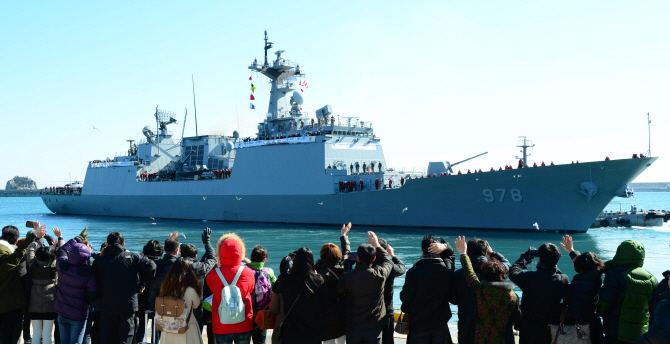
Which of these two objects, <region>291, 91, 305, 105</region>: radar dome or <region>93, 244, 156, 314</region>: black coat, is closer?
<region>93, 244, 156, 314</region>: black coat

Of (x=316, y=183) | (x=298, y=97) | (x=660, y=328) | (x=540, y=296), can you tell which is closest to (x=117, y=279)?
(x=540, y=296)

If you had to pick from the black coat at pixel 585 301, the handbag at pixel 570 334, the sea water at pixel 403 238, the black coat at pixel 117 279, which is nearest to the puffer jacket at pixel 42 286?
the black coat at pixel 117 279

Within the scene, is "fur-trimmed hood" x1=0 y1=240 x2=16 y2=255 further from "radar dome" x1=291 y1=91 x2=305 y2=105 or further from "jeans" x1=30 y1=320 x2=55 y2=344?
"radar dome" x1=291 y1=91 x2=305 y2=105

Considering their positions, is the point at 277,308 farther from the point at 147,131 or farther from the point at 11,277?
the point at 147,131

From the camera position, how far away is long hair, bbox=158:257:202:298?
3.66m

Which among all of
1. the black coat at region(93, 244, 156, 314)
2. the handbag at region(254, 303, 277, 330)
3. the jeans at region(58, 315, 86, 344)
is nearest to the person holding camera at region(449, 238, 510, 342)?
the handbag at region(254, 303, 277, 330)

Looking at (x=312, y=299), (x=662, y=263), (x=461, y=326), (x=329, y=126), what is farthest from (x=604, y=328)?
(x=329, y=126)

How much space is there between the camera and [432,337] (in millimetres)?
3865

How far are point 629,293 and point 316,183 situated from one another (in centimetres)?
2030

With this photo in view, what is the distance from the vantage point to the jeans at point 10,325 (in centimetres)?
466

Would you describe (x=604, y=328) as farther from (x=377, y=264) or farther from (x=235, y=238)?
(x=235, y=238)

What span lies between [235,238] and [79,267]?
1.43 meters

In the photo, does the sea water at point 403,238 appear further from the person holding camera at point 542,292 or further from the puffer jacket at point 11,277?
the puffer jacket at point 11,277

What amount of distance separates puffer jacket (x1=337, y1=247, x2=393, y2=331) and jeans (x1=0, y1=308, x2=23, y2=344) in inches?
125
